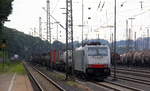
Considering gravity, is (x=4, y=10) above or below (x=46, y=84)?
above

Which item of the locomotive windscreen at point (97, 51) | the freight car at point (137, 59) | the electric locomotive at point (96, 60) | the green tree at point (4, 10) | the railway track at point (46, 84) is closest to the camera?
the railway track at point (46, 84)

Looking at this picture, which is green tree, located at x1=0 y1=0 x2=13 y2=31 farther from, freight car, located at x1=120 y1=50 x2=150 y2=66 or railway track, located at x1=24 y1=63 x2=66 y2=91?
freight car, located at x1=120 y1=50 x2=150 y2=66

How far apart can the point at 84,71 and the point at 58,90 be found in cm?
947

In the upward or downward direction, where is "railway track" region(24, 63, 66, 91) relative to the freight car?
downward

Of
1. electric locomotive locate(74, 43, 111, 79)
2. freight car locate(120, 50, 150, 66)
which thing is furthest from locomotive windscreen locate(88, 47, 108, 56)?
freight car locate(120, 50, 150, 66)

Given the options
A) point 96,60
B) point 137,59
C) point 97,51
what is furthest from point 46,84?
point 137,59

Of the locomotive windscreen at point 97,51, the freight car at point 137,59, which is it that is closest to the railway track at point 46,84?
the locomotive windscreen at point 97,51

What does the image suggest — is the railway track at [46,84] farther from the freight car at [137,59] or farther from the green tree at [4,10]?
the freight car at [137,59]

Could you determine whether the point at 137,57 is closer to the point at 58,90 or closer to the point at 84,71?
the point at 84,71

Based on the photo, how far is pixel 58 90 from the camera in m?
28.3

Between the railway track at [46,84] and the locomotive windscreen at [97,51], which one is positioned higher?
the locomotive windscreen at [97,51]

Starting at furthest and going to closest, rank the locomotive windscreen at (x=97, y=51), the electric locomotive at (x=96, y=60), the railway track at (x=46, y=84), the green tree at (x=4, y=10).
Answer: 1. the green tree at (x=4, y=10)
2. the locomotive windscreen at (x=97, y=51)
3. the electric locomotive at (x=96, y=60)
4. the railway track at (x=46, y=84)

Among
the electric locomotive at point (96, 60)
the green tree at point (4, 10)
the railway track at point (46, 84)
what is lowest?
the railway track at point (46, 84)

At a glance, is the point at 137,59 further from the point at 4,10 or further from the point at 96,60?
the point at 96,60
